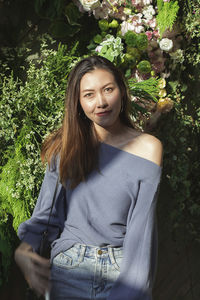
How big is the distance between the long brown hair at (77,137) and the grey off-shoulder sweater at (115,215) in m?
0.04

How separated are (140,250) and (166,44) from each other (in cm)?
162

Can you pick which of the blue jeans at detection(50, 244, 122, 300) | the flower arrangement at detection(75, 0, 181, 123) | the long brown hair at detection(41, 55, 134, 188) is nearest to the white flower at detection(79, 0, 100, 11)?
the flower arrangement at detection(75, 0, 181, 123)

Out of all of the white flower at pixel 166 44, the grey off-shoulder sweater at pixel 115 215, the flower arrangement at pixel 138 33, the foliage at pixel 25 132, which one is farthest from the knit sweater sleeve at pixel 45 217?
the white flower at pixel 166 44

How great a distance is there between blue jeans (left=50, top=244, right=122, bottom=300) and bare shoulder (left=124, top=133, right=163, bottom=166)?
37cm

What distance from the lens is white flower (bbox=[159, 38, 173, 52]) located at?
8.02 ft

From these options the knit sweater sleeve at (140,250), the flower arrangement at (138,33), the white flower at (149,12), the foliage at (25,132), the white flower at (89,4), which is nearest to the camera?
the knit sweater sleeve at (140,250)

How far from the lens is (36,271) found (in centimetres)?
131

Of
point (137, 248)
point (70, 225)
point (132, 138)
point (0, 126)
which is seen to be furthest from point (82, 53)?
point (137, 248)

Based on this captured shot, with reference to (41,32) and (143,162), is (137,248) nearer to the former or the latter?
(143,162)

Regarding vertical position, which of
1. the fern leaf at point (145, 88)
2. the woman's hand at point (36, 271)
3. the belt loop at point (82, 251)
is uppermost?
the fern leaf at point (145, 88)

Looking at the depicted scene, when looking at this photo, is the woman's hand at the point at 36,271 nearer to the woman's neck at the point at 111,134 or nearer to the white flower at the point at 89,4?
the woman's neck at the point at 111,134

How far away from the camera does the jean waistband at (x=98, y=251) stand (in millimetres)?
1341

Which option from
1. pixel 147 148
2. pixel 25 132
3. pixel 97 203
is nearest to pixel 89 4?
pixel 25 132

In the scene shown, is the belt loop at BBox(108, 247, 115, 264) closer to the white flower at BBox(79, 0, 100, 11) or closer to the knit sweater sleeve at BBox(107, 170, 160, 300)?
the knit sweater sleeve at BBox(107, 170, 160, 300)
